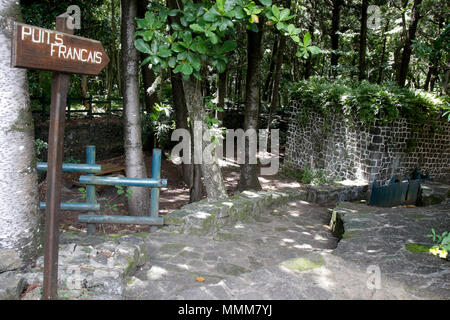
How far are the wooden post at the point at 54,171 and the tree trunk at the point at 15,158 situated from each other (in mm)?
891

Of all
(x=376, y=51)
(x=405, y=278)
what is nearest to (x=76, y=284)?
(x=405, y=278)

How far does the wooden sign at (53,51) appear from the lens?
248cm

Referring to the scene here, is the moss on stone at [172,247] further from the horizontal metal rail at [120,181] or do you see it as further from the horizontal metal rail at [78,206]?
the horizontal metal rail at [78,206]

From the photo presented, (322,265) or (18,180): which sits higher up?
(18,180)

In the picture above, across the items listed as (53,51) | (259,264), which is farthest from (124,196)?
(53,51)

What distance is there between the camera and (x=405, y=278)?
3.94 metres

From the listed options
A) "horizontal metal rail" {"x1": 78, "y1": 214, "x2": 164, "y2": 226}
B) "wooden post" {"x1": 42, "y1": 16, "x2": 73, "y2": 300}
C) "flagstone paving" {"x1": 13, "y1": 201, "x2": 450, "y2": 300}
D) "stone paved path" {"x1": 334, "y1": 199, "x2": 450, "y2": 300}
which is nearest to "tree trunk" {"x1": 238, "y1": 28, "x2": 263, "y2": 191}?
"stone paved path" {"x1": 334, "y1": 199, "x2": 450, "y2": 300}

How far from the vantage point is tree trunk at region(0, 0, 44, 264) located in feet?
11.1

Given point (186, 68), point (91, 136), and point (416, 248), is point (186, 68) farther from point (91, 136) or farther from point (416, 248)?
point (91, 136)

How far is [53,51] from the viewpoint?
2.68 metres

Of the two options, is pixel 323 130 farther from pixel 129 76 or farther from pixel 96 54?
pixel 96 54

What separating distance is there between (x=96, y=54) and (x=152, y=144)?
11.0 m

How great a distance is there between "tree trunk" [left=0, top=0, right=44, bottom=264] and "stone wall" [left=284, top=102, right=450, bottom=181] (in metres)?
9.47

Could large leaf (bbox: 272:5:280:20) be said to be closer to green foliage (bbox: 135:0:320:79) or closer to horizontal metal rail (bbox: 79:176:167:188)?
green foliage (bbox: 135:0:320:79)
